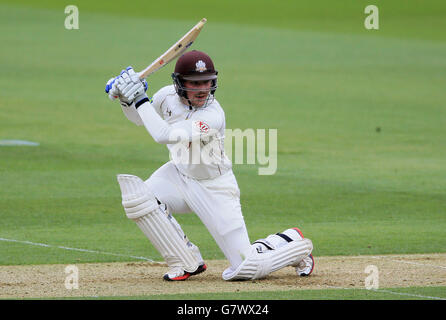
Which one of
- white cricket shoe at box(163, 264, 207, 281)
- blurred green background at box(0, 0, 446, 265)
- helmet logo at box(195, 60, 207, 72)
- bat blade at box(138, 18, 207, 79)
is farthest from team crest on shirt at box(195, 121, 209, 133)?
blurred green background at box(0, 0, 446, 265)

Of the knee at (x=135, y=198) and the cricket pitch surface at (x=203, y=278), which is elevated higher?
the knee at (x=135, y=198)

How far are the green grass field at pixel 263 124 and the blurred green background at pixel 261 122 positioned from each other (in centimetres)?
5

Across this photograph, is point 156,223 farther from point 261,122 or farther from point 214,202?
point 261,122

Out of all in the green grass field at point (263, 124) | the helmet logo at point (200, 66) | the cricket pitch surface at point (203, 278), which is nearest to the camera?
the cricket pitch surface at point (203, 278)

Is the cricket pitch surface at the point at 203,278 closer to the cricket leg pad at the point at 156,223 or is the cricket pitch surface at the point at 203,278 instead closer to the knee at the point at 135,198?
the cricket leg pad at the point at 156,223

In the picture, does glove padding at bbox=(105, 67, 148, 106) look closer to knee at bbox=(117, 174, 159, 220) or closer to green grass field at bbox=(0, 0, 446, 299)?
knee at bbox=(117, 174, 159, 220)

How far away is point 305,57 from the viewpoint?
31.2m

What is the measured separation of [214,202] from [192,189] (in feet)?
0.76

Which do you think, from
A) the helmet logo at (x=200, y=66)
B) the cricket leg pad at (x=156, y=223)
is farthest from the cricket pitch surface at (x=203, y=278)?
the helmet logo at (x=200, y=66)

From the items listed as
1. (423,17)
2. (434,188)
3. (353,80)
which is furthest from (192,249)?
(423,17)

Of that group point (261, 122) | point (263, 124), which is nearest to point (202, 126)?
point (263, 124)

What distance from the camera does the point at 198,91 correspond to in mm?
7777

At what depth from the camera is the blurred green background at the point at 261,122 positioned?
35.5ft

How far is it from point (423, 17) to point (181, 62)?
3658 cm
